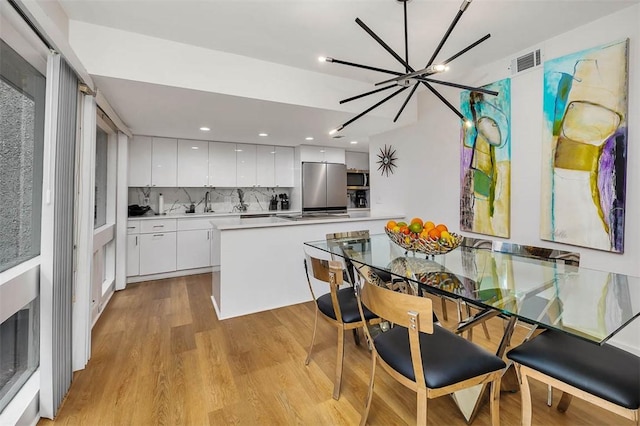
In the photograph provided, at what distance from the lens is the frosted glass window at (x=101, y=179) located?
324cm

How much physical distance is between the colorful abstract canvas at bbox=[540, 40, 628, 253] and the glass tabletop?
0.53 m

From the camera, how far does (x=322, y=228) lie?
344 cm

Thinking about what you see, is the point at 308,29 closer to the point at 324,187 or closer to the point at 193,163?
the point at 193,163

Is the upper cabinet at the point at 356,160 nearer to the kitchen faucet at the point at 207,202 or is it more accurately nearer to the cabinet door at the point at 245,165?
the cabinet door at the point at 245,165

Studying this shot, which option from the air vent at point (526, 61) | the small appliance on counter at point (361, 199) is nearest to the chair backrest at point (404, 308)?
the air vent at point (526, 61)

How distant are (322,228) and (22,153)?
2.54m

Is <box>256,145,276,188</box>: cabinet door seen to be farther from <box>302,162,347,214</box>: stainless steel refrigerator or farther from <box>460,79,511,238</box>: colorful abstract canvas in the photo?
<box>460,79,511,238</box>: colorful abstract canvas

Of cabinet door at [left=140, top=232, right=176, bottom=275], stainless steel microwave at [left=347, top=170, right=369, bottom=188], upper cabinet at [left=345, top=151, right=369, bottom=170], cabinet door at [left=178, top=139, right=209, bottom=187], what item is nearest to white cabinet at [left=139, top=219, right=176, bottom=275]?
cabinet door at [left=140, top=232, right=176, bottom=275]

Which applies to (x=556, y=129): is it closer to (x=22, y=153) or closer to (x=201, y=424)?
(x=201, y=424)

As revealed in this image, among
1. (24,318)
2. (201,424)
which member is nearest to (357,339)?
(201,424)

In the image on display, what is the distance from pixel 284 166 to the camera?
215 inches

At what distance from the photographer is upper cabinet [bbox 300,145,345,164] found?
17.4ft

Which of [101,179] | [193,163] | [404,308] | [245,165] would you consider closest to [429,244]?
[404,308]

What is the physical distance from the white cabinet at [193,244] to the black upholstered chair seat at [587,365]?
4.20 meters
